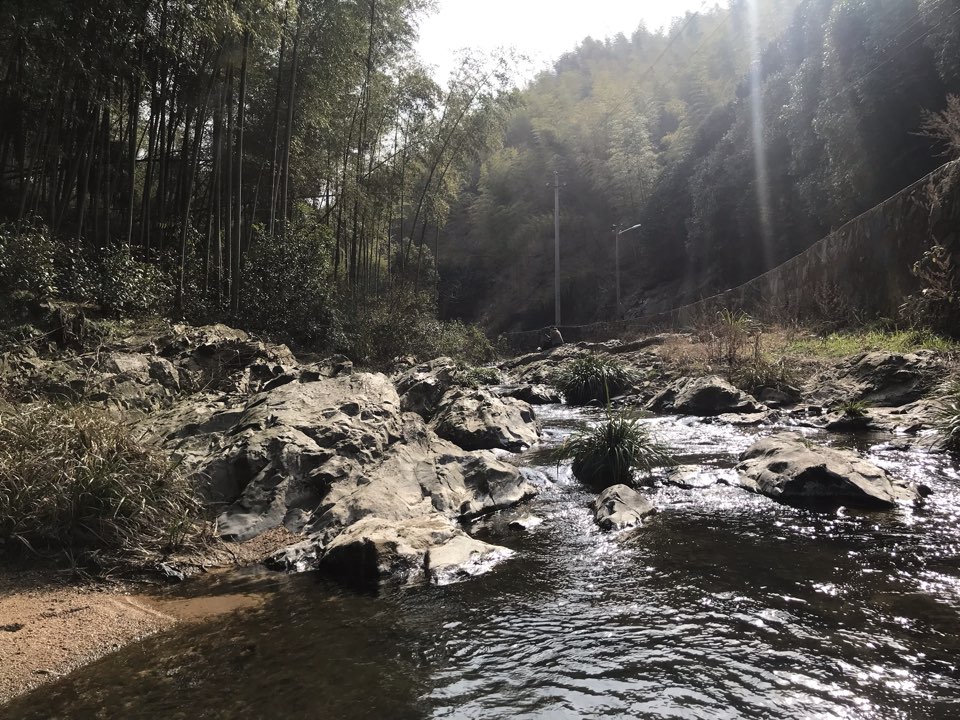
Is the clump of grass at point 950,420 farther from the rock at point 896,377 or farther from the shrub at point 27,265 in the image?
the shrub at point 27,265

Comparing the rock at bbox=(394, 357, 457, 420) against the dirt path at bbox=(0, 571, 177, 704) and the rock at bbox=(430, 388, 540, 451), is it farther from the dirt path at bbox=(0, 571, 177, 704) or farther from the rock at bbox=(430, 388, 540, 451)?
the dirt path at bbox=(0, 571, 177, 704)

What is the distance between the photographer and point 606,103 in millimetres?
37906

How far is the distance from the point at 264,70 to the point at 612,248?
29.0 m

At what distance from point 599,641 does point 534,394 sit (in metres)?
10.2

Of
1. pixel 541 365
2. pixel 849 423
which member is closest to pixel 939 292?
pixel 849 423

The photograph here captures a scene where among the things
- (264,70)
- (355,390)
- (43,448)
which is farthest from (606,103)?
(43,448)

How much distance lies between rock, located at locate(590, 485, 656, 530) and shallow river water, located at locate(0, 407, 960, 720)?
0.33 meters

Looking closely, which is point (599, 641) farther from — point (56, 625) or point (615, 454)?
point (615, 454)

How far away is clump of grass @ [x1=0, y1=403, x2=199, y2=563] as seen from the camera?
11.4 ft

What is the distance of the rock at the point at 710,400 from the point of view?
31.0 feet

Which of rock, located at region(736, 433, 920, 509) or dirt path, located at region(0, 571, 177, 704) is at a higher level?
rock, located at region(736, 433, 920, 509)

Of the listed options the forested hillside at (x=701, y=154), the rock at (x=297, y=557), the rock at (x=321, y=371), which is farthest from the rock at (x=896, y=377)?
the forested hillside at (x=701, y=154)

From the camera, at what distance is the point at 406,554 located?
3.59 metres

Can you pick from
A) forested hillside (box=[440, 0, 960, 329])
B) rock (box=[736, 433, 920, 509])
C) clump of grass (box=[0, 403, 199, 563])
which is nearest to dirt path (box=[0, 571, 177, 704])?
clump of grass (box=[0, 403, 199, 563])
